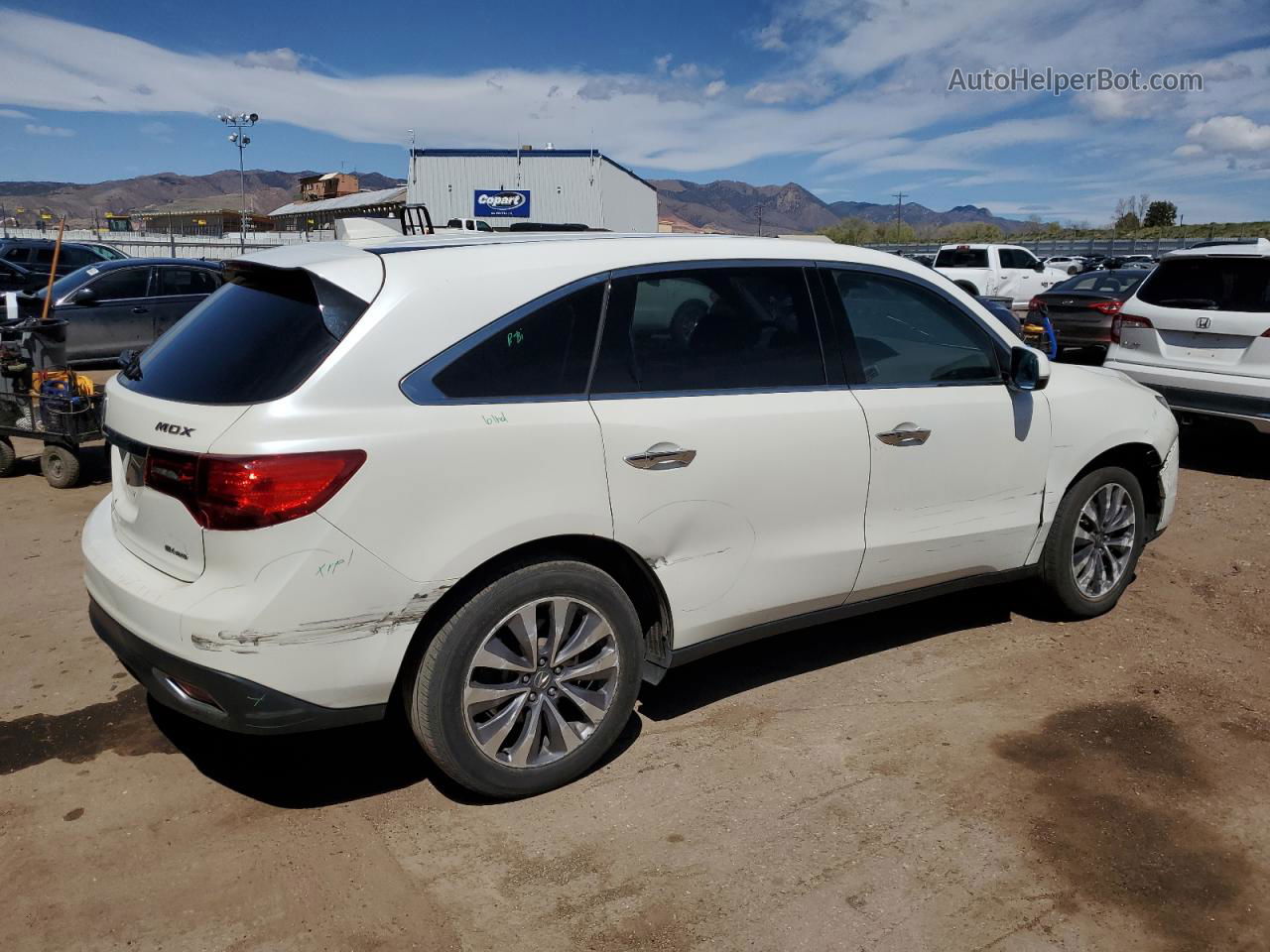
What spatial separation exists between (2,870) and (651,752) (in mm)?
2032

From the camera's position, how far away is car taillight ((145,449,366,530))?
101 inches

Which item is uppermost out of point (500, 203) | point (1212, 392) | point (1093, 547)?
point (500, 203)

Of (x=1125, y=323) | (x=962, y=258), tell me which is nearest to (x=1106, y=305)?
(x=1125, y=323)

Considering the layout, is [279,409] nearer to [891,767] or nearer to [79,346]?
[891,767]

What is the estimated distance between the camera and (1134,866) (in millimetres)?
2895

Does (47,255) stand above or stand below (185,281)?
above

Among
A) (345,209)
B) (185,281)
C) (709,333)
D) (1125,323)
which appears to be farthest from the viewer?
(345,209)

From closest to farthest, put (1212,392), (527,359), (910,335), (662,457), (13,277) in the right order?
(527,359), (662,457), (910,335), (1212,392), (13,277)

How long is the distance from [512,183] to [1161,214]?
55.3 metres

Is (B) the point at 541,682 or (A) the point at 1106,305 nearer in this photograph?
(B) the point at 541,682

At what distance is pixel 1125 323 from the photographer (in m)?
8.37

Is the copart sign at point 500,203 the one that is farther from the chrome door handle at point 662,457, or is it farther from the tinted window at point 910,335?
the chrome door handle at point 662,457

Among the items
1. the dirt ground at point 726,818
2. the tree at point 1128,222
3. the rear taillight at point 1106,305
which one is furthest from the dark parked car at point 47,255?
the tree at point 1128,222

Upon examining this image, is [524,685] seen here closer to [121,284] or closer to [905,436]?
[905,436]
